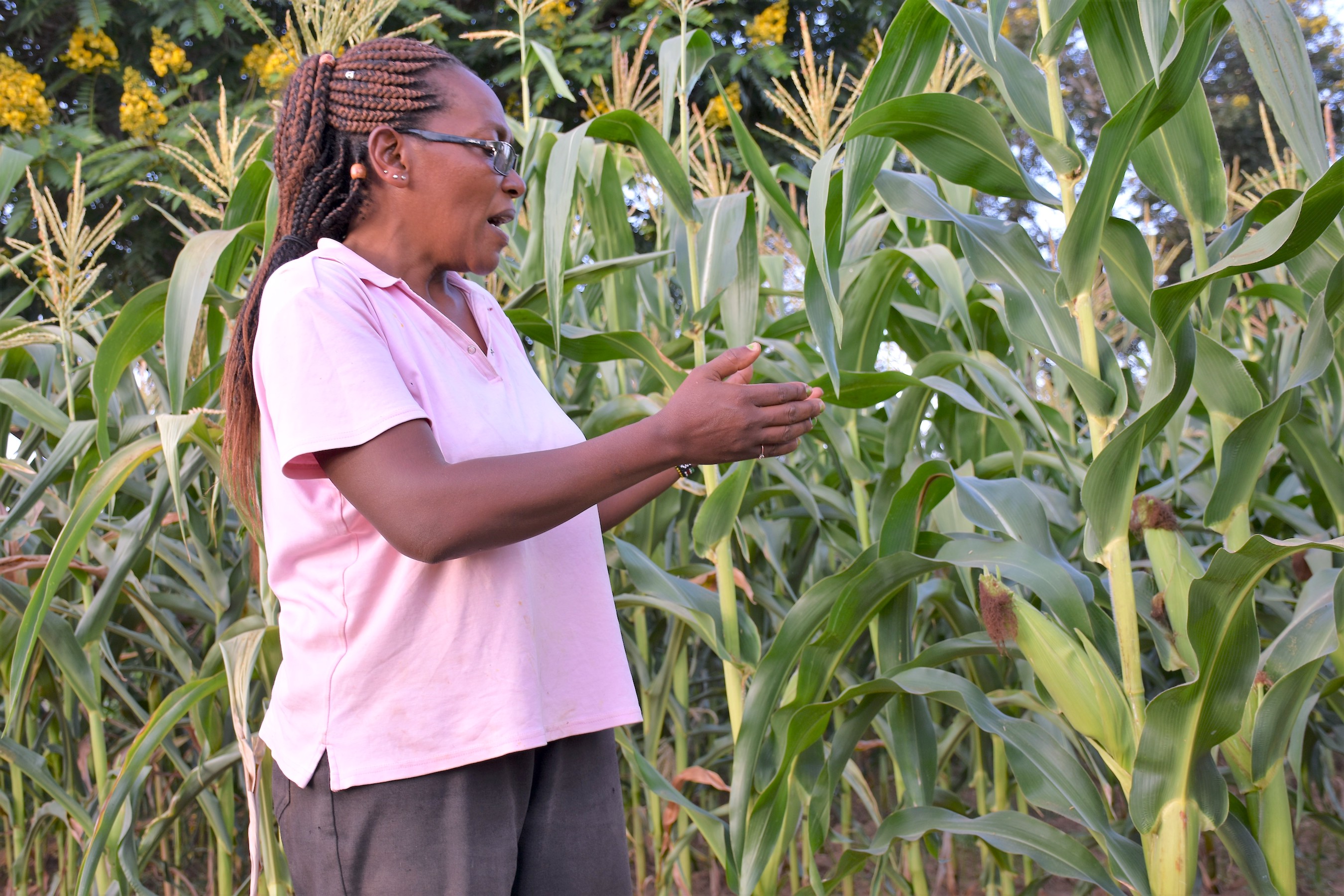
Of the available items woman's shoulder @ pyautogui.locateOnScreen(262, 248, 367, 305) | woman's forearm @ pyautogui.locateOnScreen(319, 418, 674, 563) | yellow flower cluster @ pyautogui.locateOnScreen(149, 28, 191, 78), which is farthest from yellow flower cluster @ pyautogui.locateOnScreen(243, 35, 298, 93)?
woman's forearm @ pyautogui.locateOnScreen(319, 418, 674, 563)

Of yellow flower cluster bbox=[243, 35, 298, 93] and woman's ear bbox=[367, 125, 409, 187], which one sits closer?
woman's ear bbox=[367, 125, 409, 187]

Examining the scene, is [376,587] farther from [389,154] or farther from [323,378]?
[389,154]

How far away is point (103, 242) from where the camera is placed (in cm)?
189

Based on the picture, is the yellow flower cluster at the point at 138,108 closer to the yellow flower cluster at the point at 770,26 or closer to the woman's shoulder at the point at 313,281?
the yellow flower cluster at the point at 770,26

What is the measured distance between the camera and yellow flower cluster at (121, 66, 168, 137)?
4.71 m

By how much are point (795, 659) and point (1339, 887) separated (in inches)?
75.9

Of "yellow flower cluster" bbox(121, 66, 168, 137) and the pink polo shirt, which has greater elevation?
"yellow flower cluster" bbox(121, 66, 168, 137)

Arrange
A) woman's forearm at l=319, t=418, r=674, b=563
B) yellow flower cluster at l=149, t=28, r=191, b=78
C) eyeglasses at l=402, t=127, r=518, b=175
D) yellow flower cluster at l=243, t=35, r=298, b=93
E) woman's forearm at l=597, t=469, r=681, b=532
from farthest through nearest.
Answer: yellow flower cluster at l=149, t=28, r=191, b=78
yellow flower cluster at l=243, t=35, r=298, b=93
woman's forearm at l=597, t=469, r=681, b=532
eyeglasses at l=402, t=127, r=518, b=175
woman's forearm at l=319, t=418, r=674, b=563

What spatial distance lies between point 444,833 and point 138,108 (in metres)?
4.71

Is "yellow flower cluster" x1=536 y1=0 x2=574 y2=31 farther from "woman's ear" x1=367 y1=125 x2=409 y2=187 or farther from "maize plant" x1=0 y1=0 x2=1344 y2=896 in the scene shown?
"woman's ear" x1=367 y1=125 x2=409 y2=187

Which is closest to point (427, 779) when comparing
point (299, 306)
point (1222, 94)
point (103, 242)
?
point (299, 306)

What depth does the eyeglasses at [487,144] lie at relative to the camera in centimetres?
115

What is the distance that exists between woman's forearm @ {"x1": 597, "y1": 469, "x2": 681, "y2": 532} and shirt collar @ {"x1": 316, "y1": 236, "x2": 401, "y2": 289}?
0.42 metres

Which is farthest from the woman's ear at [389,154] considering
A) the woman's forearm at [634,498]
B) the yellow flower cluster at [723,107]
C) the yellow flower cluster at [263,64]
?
the yellow flower cluster at [263,64]
